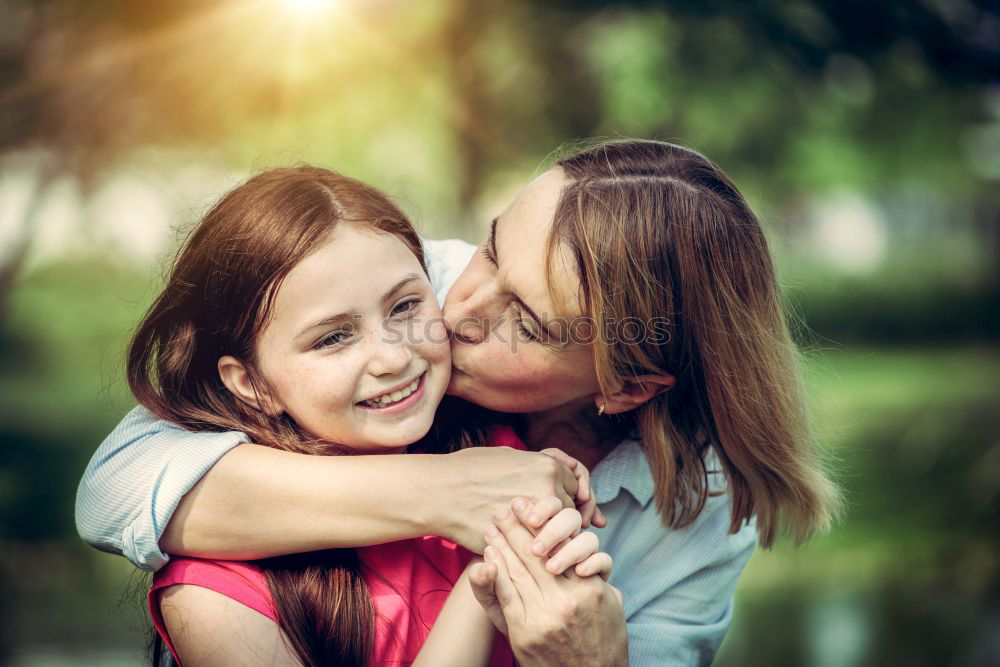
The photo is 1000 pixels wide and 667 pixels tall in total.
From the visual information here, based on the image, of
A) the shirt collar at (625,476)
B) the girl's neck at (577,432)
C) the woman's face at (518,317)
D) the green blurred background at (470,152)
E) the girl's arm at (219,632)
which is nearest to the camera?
the girl's arm at (219,632)

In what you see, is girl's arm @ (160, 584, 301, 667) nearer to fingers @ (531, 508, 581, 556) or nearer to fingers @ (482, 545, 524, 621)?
fingers @ (482, 545, 524, 621)

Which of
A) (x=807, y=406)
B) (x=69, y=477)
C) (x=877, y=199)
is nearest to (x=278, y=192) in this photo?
(x=807, y=406)

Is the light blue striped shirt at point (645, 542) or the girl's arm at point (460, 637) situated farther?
the light blue striped shirt at point (645, 542)

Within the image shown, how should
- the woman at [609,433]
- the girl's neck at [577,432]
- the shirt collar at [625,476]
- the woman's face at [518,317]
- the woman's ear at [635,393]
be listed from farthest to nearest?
the girl's neck at [577,432] → the shirt collar at [625,476] → the woman's ear at [635,393] → the woman's face at [518,317] → the woman at [609,433]

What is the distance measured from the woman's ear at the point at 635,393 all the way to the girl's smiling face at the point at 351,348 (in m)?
0.48

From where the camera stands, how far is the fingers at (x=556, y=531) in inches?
77.7

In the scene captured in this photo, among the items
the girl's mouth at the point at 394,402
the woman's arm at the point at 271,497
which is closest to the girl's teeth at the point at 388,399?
the girl's mouth at the point at 394,402

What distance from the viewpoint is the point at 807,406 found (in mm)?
2523

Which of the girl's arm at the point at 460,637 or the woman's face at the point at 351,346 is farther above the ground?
the woman's face at the point at 351,346

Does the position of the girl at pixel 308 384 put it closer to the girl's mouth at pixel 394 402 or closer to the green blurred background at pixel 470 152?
the girl's mouth at pixel 394 402

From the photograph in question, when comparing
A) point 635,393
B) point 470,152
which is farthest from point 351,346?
point 470,152

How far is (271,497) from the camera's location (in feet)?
6.49

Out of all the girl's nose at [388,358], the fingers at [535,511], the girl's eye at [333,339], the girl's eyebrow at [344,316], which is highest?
the girl's eyebrow at [344,316]

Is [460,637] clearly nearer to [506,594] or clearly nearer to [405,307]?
[506,594]
